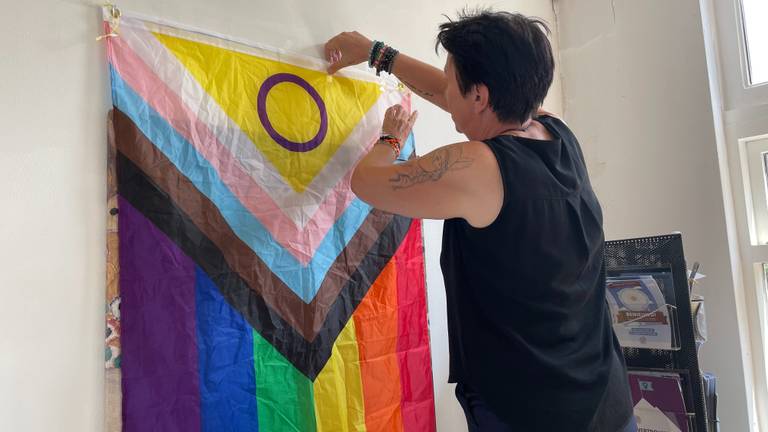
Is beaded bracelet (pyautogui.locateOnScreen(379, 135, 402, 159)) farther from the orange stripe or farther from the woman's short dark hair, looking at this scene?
Answer: the orange stripe

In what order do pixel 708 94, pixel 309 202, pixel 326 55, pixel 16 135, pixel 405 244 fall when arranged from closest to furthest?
pixel 16 135, pixel 309 202, pixel 326 55, pixel 405 244, pixel 708 94

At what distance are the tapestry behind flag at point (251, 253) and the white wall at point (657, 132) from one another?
3.10ft

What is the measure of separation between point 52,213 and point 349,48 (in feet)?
2.46

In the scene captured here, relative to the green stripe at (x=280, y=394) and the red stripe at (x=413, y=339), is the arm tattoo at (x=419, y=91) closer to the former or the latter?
the red stripe at (x=413, y=339)

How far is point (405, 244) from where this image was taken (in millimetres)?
1477

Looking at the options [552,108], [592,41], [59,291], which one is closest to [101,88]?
[59,291]

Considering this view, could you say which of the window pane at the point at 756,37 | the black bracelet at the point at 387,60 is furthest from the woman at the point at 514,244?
the window pane at the point at 756,37

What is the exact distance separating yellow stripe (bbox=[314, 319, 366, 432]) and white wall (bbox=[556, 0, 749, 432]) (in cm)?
116

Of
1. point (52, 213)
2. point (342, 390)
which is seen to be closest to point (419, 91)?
point (342, 390)

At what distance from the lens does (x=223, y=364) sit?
1.09m

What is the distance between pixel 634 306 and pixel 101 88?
1439 millimetres

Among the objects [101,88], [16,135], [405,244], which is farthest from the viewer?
[405,244]

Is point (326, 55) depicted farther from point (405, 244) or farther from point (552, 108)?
point (552, 108)

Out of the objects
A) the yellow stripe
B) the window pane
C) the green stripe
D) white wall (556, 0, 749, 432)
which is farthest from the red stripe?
the window pane
